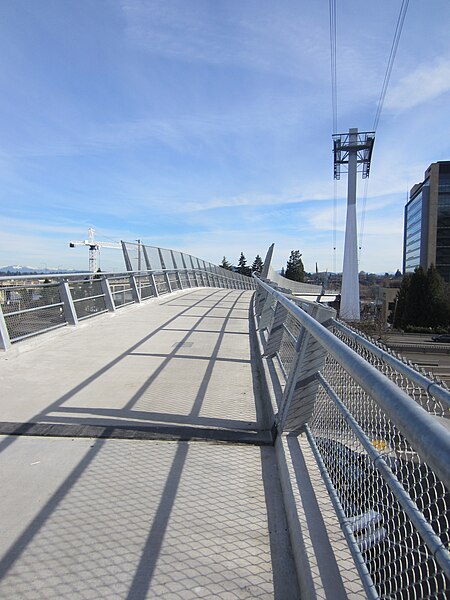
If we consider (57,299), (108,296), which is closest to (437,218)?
(108,296)

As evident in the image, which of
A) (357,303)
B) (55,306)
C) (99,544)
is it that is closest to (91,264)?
(357,303)

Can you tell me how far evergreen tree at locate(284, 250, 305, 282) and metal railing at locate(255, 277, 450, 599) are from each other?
9602 centimetres

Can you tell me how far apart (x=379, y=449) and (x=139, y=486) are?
5.16 feet

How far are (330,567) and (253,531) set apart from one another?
0.57 m

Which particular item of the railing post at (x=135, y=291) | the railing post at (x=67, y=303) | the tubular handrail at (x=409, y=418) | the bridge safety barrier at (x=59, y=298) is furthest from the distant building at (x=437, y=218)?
the tubular handrail at (x=409, y=418)

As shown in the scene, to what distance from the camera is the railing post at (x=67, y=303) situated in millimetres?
8250

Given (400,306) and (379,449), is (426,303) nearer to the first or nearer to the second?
(400,306)

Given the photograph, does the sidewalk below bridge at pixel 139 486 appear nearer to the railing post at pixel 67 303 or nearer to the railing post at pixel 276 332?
the railing post at pixel 276 332

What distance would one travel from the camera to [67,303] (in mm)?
8367

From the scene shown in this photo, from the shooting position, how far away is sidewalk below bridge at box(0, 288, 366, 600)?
6.52ft

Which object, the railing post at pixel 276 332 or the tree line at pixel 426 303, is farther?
the tree line at pixel 426 303

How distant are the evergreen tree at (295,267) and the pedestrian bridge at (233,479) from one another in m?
95.2

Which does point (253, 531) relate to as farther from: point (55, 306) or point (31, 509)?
point (55, 306)

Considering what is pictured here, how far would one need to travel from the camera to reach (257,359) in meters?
6.34
